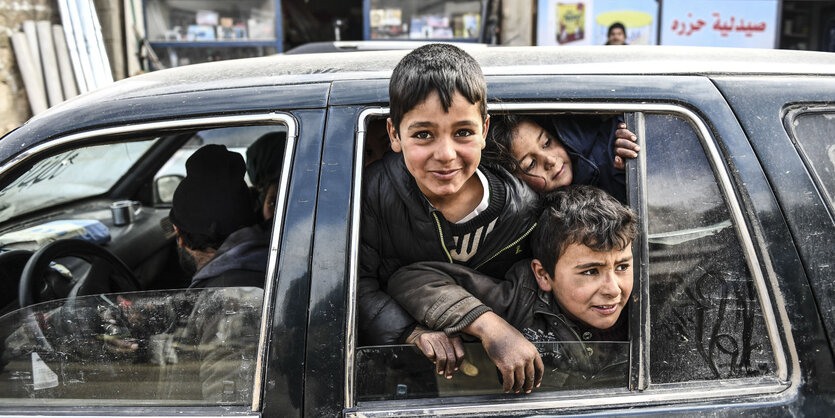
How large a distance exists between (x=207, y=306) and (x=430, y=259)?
57 centimetres

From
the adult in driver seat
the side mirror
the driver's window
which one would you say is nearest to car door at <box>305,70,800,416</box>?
the driver's window

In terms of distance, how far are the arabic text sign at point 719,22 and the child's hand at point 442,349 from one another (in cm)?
783

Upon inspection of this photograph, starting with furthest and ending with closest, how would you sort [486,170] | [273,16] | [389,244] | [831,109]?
[273,16] → [486,170] → [389,244] → [831,109]

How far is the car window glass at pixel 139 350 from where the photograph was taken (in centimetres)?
143

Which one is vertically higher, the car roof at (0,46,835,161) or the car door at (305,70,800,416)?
the car roof at (0,46,835,161)

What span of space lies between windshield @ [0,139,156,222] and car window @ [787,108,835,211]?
6.71 ft

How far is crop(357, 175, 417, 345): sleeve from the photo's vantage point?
1.49m

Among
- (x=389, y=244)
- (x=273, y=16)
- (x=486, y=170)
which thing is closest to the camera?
(x=389, y=244)

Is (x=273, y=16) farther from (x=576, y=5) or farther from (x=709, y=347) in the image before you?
(x=709, y=347)

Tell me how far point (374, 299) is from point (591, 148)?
30.5 inches

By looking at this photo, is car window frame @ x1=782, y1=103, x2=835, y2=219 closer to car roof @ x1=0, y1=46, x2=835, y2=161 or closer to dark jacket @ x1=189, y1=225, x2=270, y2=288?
car roof @ x1=0, y1=46, x2=835, y2=161

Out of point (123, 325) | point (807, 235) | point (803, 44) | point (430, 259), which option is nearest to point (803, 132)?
point (807, 235)

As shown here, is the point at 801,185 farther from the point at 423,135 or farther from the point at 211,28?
the point at 211,28

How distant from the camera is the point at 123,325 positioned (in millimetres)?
1533
